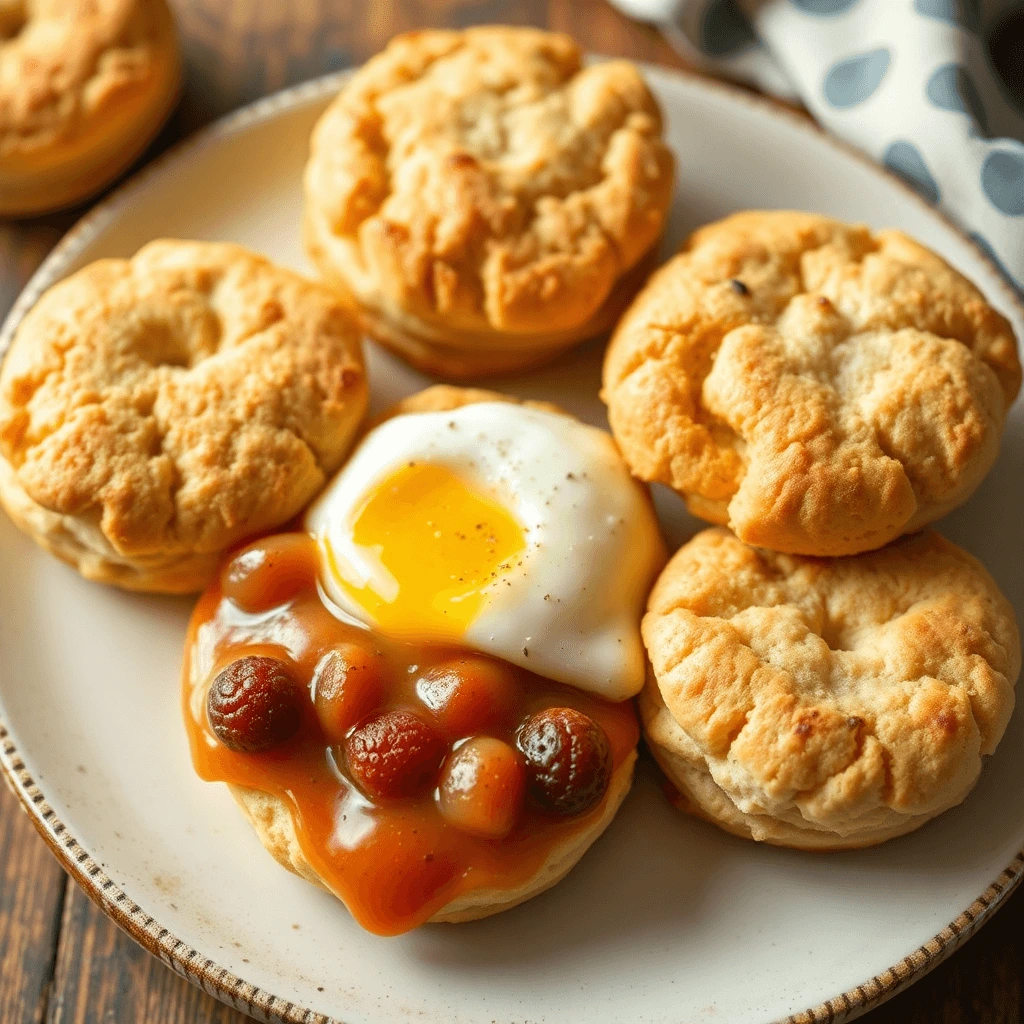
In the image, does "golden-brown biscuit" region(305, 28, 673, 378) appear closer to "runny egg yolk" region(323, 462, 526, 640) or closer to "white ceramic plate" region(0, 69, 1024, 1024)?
"runny egg yolk" region(323, 462, 526, 640)

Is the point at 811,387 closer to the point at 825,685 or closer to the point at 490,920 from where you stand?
the point at 825,685

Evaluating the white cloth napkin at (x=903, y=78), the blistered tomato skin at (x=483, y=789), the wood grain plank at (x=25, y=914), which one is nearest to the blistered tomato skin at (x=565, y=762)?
the blistered tomato skin at (x=483, y=789)

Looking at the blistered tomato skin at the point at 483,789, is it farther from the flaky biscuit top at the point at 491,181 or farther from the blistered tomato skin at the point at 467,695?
the flaky biscuit top at the point at 491,181

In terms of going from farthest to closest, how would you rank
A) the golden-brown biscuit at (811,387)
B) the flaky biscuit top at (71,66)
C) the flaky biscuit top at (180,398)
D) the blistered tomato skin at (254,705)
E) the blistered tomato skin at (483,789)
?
1. the flaky biscuit top at (71,66)
2. the flaky biscuit top at (180,398)
3. the golden-brown biscuit at (811,387)
4. the blistered tomato skin at (254,705)
5. the blistered tomato skin at (483,789)

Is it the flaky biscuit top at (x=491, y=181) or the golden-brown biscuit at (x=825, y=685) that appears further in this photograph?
the flaky biscuit top at (x=491, y=181)

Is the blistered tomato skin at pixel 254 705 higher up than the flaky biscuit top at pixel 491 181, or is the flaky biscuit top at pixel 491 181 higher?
the flaky biscuit top at pixel 491 181

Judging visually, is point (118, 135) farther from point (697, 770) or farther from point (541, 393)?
point (697, 770)

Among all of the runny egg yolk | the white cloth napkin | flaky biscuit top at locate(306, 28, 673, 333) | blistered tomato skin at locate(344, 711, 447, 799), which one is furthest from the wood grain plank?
the white cloth napkin
